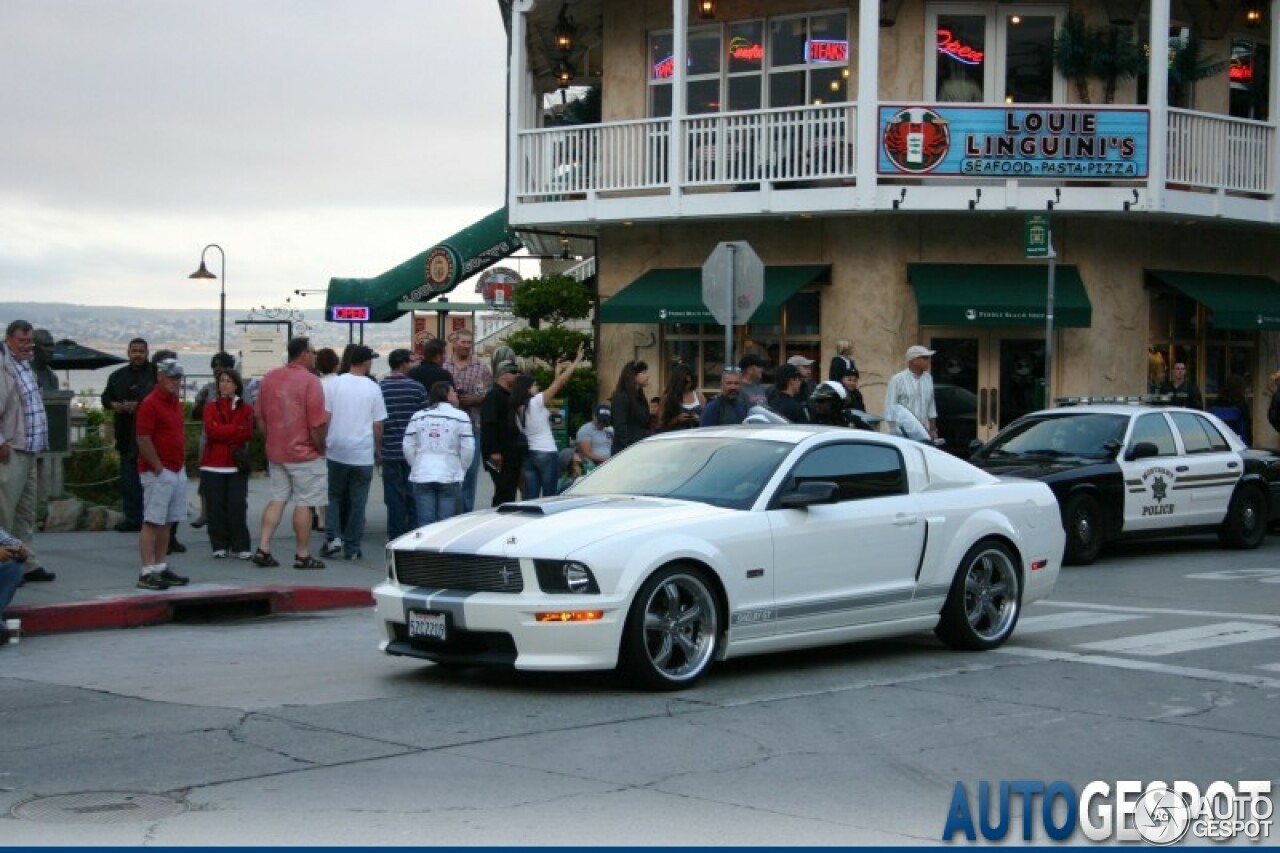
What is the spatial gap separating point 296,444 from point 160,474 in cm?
183

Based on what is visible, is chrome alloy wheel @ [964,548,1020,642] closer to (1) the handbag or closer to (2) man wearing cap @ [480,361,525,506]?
(2) man wearing cap @ [480,361,525,506]

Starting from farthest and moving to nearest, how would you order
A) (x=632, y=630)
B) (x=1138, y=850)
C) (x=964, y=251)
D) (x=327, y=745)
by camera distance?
1. (x=964, y=251)
2. (x=632, y=630)
3. (x=327, y=745)
4. (x=1138, y=850)

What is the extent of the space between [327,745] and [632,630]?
1.90m

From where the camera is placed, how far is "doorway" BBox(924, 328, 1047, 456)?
25.8m

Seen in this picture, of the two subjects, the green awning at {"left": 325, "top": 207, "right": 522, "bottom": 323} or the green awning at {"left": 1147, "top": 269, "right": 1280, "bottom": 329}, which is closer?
the green awning at {"left": 1147, "top": 269, "right": 1280, "bottom": 329}

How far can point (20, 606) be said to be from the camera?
12.3 metres

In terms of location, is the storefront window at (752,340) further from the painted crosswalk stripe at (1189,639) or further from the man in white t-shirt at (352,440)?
the painted crosswalk stripe at (1189,639)

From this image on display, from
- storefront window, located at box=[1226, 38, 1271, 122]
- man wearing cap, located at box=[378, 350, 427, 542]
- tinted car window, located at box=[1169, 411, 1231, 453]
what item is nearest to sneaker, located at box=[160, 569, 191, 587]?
man wearing cap, located at box=[378, 350, 427, 542]

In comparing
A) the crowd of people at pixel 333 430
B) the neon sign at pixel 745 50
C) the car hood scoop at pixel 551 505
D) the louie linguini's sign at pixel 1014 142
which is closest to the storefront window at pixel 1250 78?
the louie linguini's sign at pixel 1014 142

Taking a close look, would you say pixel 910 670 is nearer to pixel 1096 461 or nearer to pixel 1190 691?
pixel 1190 691

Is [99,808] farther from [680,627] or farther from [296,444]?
[296,444]

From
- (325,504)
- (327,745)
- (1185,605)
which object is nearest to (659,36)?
(325,504)

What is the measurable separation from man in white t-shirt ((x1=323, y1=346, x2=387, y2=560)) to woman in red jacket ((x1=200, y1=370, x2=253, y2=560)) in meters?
0.78

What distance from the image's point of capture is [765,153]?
25.5m
